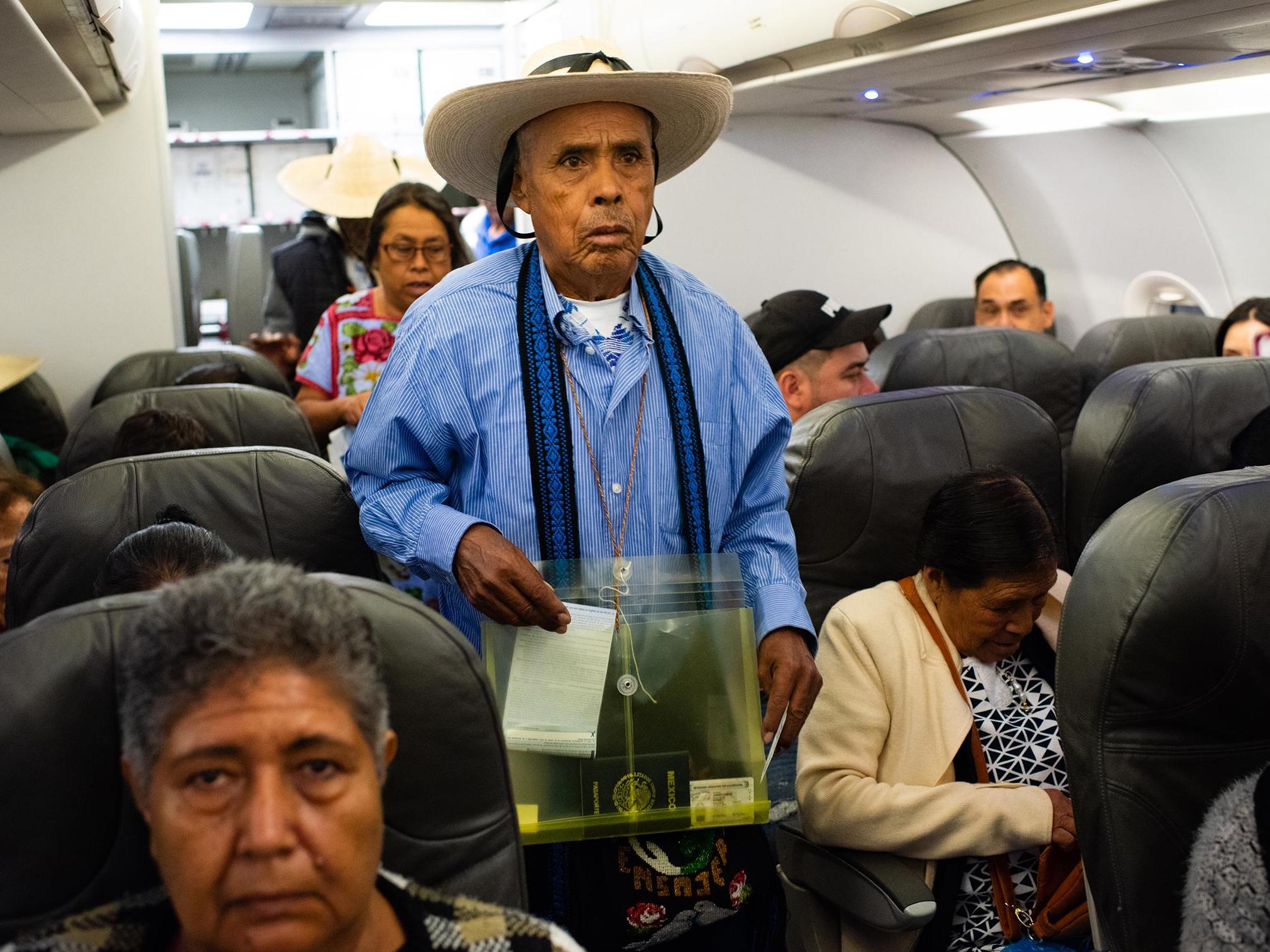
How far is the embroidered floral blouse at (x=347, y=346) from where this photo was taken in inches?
155

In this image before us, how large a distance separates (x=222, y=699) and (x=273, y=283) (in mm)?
4939

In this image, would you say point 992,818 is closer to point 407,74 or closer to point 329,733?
point 329,733

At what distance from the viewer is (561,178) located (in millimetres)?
2061

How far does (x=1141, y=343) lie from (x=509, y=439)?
14.1ft

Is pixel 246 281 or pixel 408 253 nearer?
pixel 408 253

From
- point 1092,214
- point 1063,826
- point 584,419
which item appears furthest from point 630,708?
point 1092,214

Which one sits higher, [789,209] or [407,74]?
[407,74]

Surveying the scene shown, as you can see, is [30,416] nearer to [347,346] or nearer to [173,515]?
[347,346]

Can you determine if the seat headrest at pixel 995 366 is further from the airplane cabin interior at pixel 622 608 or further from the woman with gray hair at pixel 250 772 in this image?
the woman with gray hair at pixel 250 772

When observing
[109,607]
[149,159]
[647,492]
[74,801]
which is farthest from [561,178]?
[149,159]

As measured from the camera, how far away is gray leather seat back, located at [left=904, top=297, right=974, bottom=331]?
7148mm

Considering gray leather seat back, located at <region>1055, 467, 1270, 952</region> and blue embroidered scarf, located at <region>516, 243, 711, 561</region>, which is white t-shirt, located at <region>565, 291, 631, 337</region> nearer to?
blue embroidered scarf, located at <region>516, 243, 711, 561</region>

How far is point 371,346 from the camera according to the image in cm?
394

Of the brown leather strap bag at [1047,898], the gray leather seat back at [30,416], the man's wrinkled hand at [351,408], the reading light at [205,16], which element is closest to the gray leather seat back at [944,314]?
the man's wrinkled hand at [351,408]
